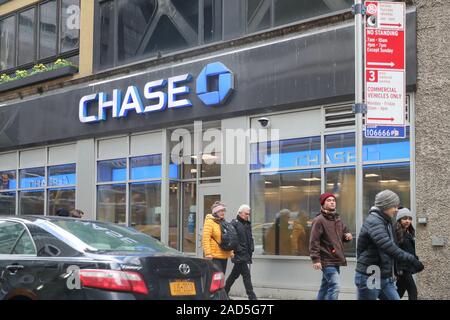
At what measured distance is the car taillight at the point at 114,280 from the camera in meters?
5.61

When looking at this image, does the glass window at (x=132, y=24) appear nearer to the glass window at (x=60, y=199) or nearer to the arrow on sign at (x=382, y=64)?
the glass window at (x=60, y=199)

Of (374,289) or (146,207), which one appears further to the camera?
(146,207)

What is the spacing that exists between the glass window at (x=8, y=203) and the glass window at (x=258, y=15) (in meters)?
9.22

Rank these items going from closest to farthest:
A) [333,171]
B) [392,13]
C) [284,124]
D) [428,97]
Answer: [392,13] < [428,97] < [333,171] < [284,124]

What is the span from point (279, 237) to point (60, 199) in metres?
7.14

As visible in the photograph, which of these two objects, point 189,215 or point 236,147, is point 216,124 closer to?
point 236,147

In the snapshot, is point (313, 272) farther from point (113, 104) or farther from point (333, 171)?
point (113, 104)

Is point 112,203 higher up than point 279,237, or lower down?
higher up

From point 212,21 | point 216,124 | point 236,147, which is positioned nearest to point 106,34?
point 212,21

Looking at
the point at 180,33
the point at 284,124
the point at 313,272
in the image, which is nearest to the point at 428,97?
A: the point at 284,124

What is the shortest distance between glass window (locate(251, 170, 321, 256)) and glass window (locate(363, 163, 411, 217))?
1.00 meters

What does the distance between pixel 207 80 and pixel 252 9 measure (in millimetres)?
1709

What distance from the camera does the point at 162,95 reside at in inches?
555

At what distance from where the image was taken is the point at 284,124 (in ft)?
40.6
